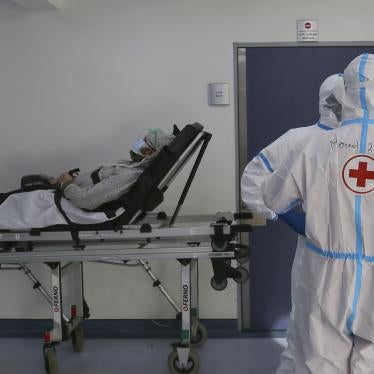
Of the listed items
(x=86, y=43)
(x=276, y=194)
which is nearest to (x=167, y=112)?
(x=86, y=43)

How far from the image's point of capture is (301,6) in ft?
9.93

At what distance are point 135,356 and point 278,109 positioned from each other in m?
1.80

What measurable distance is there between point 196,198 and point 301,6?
139cm

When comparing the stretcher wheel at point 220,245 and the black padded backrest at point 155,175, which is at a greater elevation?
the black padded backrest at point 155,175

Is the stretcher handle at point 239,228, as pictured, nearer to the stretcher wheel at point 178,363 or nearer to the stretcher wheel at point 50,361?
the stretcher wheel at point 178,363

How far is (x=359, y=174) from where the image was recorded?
1488 millimetres

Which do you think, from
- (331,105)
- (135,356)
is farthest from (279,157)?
(135,356)

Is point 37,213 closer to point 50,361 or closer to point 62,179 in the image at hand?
point 62,179

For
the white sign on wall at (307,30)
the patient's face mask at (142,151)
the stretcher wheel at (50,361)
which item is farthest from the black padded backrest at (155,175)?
the white sign on wall at (307,30)

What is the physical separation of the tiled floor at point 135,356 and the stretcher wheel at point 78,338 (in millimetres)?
36

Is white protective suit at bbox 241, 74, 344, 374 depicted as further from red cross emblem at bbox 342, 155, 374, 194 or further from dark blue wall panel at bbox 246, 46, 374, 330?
red cross emblem at bbox 342, 155, 374, 194

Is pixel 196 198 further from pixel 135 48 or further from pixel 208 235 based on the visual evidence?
pixel 135 48

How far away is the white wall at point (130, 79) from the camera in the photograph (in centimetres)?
304

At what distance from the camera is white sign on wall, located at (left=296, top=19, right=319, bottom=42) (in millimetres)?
3012
